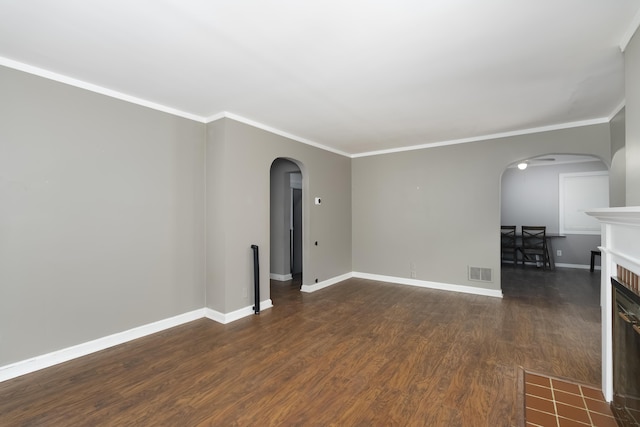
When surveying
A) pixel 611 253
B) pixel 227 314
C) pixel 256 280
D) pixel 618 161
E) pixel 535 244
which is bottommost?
pixel 227 314

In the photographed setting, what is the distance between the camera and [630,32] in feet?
6.76

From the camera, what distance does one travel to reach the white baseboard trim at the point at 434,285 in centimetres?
485

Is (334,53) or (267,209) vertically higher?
(334,53)

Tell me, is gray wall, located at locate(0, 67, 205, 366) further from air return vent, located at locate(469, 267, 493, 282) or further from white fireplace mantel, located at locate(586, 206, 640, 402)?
air return vent, located at locate(469, 267, 493, 282)

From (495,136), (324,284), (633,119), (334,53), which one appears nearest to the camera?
(633,119)

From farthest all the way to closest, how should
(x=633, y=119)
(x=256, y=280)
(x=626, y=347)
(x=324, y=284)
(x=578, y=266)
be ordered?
(x=578, y=266), (x=324, y=284), (x=256, y=280), (x=633, y=119), (x=626, y=347)

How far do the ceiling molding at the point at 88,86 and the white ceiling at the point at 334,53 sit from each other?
12 mm

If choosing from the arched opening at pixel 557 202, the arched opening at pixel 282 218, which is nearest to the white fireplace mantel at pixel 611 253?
the arched opening at pixel 282 218

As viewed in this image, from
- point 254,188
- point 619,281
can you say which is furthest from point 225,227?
point 619,281

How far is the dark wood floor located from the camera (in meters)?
2.02

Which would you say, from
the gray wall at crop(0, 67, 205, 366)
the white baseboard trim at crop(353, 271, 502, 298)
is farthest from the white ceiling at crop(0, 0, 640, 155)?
the white baseboard trim at crop(353, 271, 502, 298)

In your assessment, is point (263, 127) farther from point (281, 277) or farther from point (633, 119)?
point (633, 119)

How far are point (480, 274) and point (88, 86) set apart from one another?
5841 mm

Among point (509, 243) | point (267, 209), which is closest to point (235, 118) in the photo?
point (267, 209)
